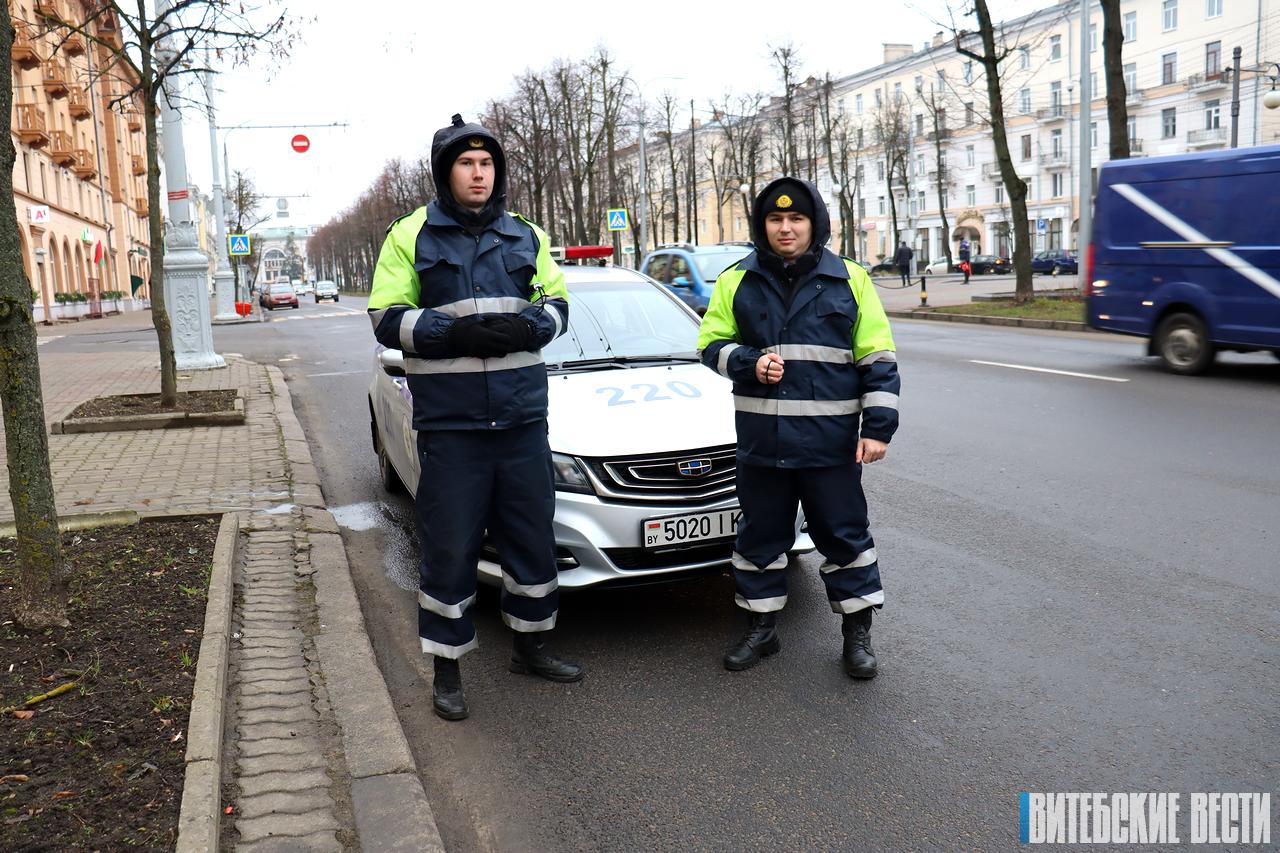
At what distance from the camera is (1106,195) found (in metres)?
14.3

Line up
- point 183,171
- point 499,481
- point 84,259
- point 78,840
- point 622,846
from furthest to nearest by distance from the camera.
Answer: point 84,259, point 183,171, point 499,481, point 622,846, point 78,840

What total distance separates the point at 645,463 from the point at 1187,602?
2505mm

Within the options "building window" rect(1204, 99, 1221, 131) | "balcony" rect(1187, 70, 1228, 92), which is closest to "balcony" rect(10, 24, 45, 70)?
"balcony" rect(1187, 70, 1228, 92)

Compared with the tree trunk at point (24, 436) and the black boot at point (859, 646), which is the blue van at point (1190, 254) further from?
the tree trunk at point (24, 436)

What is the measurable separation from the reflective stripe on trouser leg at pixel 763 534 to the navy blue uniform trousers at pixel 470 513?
78 centimetres

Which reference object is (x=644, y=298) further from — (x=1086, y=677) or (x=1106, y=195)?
(x=1106, y=195)

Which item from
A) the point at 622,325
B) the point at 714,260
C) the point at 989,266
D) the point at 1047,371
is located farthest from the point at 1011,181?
the point at 989,266

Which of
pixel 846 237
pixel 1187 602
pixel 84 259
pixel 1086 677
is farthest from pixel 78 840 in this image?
pixel 846 237

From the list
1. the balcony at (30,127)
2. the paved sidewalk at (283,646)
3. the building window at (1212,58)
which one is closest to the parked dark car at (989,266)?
the building window at (1212,58)

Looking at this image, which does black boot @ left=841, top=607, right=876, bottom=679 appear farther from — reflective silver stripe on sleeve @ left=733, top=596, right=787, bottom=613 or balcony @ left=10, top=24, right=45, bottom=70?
balcony @ left=10, top=24, right=45, bottom=70

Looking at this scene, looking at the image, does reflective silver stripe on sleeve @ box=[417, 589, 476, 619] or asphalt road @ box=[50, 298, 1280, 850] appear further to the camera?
reflective silver stripe on sleeve @ box=[417, 589, 476, 619]

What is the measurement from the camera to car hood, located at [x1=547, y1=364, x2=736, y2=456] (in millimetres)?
A: 4816

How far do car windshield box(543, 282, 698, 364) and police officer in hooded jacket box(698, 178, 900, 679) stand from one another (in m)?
1.69

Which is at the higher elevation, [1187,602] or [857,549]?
[857,549]
